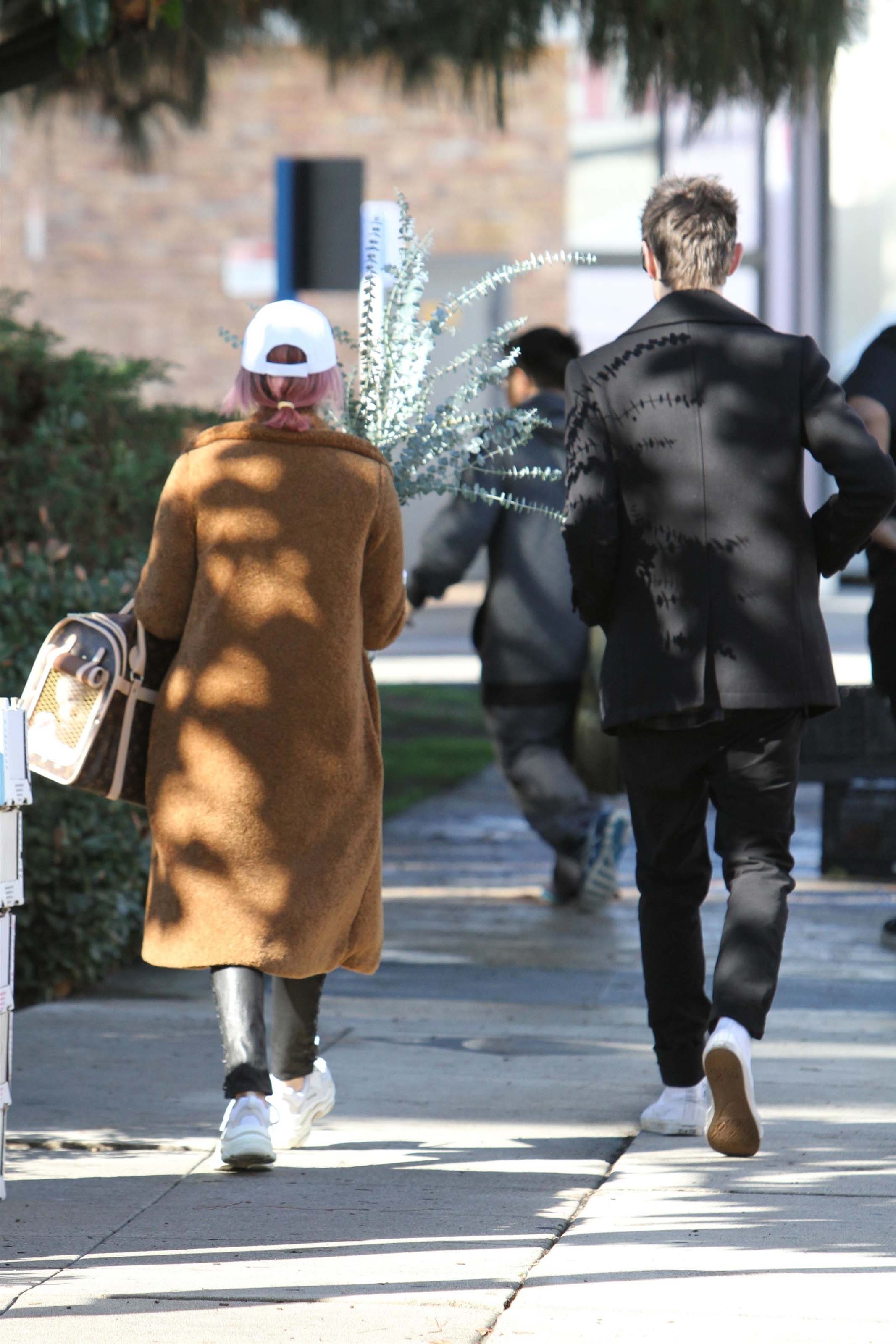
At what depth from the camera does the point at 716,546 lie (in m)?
4.09

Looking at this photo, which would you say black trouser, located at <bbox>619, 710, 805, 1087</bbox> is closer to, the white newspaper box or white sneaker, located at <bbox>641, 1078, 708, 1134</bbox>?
white sneaker, located at <bbox>641, 1078, 708, 1134</bbox>

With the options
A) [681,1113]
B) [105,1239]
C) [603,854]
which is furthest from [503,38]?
[105,1239]

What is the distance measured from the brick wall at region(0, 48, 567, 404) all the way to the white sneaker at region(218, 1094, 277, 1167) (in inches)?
675

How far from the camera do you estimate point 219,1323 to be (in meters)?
3.19

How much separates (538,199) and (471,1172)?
1809 centimetres

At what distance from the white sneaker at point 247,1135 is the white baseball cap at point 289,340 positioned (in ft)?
4.72

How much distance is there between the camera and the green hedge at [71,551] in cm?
583

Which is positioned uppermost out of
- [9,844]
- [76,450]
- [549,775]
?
[76,450]

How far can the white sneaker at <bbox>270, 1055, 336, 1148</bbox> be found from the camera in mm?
4297

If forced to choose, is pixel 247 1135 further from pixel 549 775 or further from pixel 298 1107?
pixel 549 775

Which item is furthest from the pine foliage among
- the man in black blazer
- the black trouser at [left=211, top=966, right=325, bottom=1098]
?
the black trouser at [left=211, top=966, right=325, bottom=1098]

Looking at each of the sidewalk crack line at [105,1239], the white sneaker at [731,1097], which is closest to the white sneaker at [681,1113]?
the white sneaker at [731,1097]

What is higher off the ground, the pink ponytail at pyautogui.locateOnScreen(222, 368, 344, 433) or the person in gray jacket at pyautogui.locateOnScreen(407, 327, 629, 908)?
the pink ponytail at pyautogui.locateOnScreen(222, 368, 344, 433)

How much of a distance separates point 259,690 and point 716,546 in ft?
3.09
